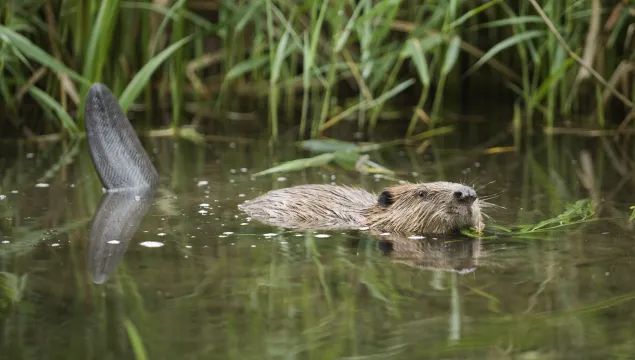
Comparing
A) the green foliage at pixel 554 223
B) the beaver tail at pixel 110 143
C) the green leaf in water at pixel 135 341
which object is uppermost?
the beaver tail at pixel 110 143

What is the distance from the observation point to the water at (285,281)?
7.77 feet

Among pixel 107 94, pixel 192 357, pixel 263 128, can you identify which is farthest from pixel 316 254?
pixel 263 128

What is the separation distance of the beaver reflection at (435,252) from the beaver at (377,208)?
111 millimetres

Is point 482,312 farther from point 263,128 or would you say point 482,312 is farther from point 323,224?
point 263,128

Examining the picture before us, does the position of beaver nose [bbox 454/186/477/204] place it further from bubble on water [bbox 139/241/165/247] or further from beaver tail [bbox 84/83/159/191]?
beaver tail [bbox 84/83/159/191]

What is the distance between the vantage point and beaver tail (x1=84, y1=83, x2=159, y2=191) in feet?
14.8

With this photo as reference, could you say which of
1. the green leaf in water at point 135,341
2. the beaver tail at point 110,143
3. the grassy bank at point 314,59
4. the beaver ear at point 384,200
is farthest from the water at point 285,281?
the grassy bank at point 314,59

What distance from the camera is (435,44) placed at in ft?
18.9

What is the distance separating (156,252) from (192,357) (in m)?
1.13

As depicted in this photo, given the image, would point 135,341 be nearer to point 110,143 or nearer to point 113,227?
point 113,227

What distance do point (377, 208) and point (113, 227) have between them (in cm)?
99

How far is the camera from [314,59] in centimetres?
588

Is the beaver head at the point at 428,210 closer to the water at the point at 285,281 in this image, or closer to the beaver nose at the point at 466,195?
the beaver nose at the point at 466,195

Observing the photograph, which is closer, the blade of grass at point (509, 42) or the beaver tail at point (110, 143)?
the beaver tail at point (110, 143)
